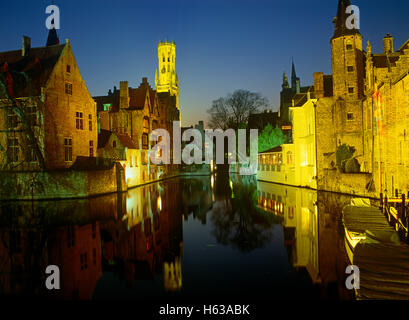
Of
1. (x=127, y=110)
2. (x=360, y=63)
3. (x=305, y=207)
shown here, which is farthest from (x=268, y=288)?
(x=127, y=110)

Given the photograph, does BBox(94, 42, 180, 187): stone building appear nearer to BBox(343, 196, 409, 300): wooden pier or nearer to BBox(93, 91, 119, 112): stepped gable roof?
BBox(93, 91, 119, 112): stepped gable roof

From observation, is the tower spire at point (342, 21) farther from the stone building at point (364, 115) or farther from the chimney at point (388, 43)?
the chimney at point (388, 43)

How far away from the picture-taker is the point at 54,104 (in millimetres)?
27641

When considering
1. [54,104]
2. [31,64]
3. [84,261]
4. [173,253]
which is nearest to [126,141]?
[54,104]

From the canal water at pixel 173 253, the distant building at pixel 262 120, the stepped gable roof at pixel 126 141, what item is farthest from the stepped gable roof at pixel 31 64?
the distant building at pixel 262 120

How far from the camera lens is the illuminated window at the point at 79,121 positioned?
3030 cm

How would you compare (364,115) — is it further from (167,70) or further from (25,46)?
(167,70)

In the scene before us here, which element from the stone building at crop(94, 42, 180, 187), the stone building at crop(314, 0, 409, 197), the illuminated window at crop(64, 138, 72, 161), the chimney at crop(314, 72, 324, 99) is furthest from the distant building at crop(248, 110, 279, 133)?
the illuminated window at crop(64, 138, 72, 161)

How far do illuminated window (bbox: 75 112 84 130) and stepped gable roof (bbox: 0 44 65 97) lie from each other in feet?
14.1

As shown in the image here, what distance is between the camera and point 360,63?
29.1 metres

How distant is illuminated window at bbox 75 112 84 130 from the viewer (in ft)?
99.4

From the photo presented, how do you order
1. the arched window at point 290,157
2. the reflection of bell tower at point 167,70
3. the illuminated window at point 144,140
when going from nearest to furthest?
Answer: the arched window at point 290,157 < the illuminated window at point 144,140 < the reflection of bell tower at point 167,70

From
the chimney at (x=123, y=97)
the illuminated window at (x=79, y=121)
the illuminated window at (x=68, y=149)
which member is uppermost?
the chimney at (x=123, y=97)

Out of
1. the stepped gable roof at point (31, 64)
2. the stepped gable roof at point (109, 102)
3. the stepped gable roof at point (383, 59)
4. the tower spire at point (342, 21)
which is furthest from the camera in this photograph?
the stepped gable roof at point (109, 102)
